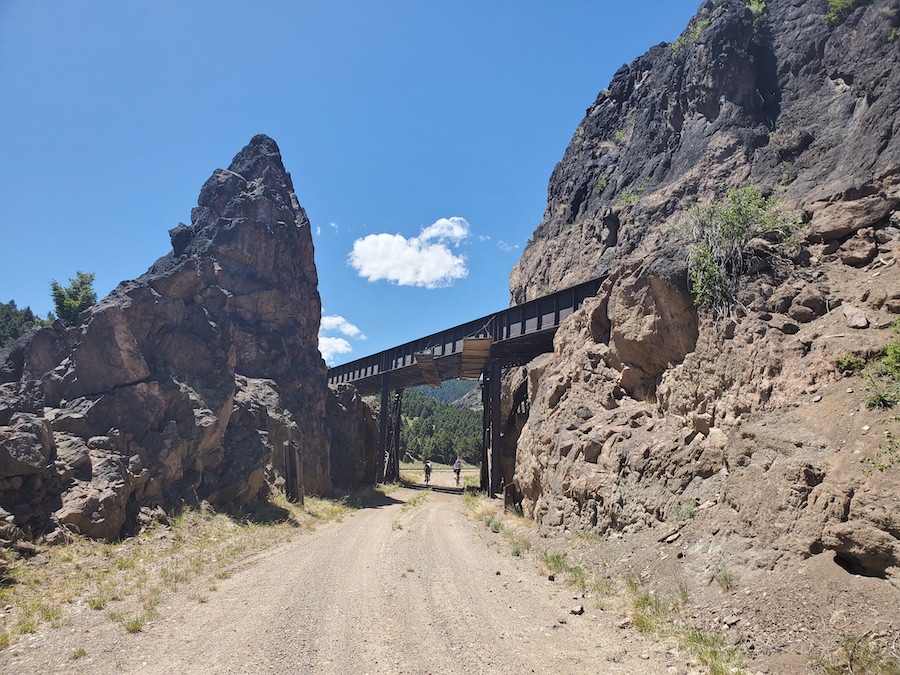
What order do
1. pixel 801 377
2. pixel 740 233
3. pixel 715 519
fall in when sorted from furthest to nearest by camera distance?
pixel 740 233
pixel 801 377
pixel 715 519

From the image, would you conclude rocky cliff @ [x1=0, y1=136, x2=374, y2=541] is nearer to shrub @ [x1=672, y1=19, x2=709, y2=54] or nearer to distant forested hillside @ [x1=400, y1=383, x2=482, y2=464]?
shrub @ [x1=672, y1=19, x2=709, y2=54]

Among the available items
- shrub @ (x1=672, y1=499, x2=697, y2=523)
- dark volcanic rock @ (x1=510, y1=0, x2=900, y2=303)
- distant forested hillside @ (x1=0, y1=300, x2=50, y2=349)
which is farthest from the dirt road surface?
distant forested hillside @ (x1=0, y1=300, x2=50, y2=349)

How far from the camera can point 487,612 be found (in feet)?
24.1

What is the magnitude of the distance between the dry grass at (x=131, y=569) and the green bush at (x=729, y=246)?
494 inches

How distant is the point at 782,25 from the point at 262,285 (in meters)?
33.2

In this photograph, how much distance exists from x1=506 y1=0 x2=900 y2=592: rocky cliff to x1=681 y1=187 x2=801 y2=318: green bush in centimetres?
Result: 36

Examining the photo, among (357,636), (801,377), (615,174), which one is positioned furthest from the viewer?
(615,174)

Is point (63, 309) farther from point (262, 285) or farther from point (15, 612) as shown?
point (15, 612)

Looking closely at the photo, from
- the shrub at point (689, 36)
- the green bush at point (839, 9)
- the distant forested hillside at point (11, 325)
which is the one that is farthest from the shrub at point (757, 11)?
the distant forested hillside at point (11, 325)

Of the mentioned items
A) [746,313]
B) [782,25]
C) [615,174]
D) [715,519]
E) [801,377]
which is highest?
[782,25]

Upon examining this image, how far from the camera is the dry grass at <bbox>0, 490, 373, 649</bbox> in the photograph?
7.24 meters

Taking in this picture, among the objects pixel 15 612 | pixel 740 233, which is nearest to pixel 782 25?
pixel 740 233

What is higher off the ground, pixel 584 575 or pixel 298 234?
pixel 298 234

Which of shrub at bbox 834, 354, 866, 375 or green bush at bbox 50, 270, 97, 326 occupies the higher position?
green bush at bbox 50, 270, 97, 326
